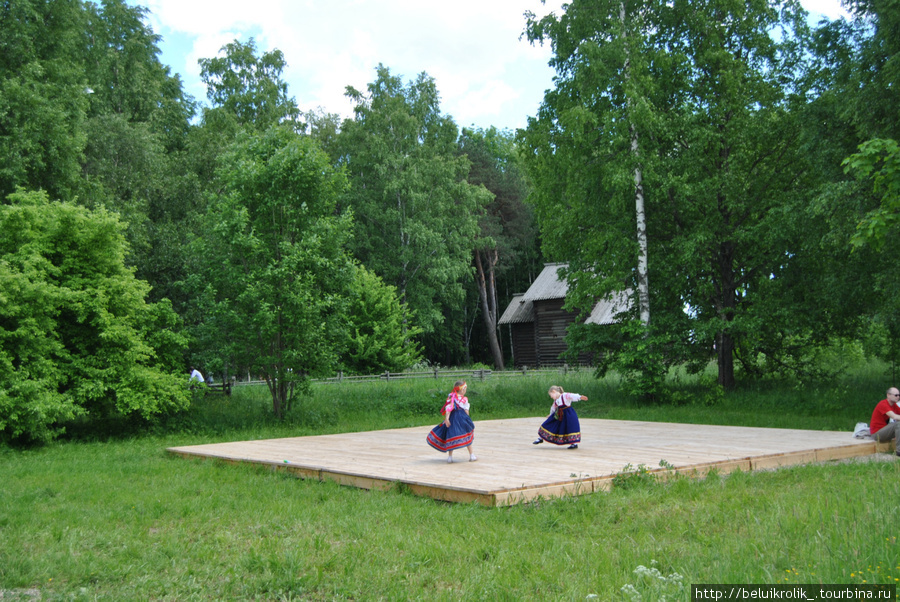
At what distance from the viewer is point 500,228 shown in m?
47.1

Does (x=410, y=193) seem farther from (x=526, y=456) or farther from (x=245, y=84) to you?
(x=526, y=456)

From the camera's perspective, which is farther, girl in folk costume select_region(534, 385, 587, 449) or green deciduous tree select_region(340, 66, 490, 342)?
green deciduous tree select_region(340, 66, 490, 342)

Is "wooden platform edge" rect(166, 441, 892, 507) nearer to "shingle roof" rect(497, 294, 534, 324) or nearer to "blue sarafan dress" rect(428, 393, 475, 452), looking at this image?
"blue sarafan dress" rect(428, 393, 475, 452)

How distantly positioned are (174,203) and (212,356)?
12.1m

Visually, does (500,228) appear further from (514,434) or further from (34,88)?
(514,434)

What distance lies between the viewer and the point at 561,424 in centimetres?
1095

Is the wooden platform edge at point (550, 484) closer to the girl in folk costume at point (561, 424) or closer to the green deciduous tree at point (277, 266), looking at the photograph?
the girl in folk costume at point (561, 424)

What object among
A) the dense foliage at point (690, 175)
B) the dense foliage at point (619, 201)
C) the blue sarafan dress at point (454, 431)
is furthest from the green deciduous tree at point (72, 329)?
the dense foliage at point (690, 175)

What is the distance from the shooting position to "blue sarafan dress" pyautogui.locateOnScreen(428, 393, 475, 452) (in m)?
9.84

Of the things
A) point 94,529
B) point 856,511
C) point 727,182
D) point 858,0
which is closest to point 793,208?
point 727,182

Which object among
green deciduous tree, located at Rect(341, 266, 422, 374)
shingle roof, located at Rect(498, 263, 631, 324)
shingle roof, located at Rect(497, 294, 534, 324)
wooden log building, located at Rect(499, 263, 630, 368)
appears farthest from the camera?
shingle roof, located at Rect(497, 294, 534, 324)

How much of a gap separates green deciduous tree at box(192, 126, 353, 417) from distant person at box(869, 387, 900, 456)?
11254 millimetres

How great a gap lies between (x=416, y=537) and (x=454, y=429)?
3.76 metres

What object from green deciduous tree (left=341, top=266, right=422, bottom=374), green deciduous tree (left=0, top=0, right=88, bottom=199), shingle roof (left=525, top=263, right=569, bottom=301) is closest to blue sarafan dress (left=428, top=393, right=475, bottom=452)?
green deciduous tree (left=0, top=0, right=88, bottom=199)
